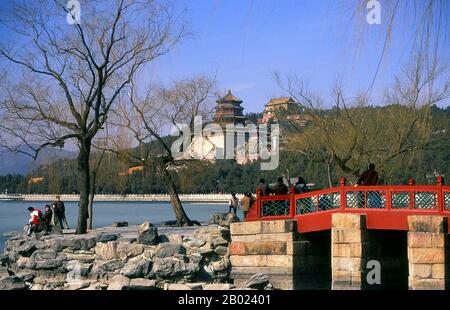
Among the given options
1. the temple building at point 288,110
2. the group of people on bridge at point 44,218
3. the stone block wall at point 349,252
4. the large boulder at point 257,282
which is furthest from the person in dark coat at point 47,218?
Result: the temple building at point 288,110

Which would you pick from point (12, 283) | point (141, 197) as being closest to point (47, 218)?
point (12, 283)

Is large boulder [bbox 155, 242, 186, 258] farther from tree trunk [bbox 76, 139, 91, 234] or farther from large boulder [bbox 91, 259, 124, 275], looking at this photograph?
tree trunk [bbox 76, 139, 91, 234]

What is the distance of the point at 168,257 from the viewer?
1538 centimetres

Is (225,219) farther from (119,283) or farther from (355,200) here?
(355,200)

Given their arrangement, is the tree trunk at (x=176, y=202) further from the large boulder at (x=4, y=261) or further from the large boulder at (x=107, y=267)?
the large boulder at (x=4, y=261)

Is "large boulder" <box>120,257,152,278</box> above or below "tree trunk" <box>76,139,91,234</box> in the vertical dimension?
below

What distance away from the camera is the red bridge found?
532 inches

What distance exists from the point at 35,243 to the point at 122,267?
2.23m

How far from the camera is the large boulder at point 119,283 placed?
14.7m

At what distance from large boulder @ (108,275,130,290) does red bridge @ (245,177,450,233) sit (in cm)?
285

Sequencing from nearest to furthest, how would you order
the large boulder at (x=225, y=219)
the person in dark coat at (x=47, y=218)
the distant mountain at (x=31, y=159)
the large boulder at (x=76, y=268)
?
the large boulder at (x=76, y=268) → the large boulder at (x=225, y=219) → the person in dark coat at (x=47, y=218) → the distant mountain at (x=31, y=159)

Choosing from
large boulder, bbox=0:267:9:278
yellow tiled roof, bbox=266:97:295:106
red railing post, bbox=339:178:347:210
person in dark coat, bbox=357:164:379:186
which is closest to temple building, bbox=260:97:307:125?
yellow tiled roof, bbox=266:97:295:106

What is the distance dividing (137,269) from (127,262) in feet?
1.31

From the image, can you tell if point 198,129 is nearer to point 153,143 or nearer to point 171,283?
point 153,143
